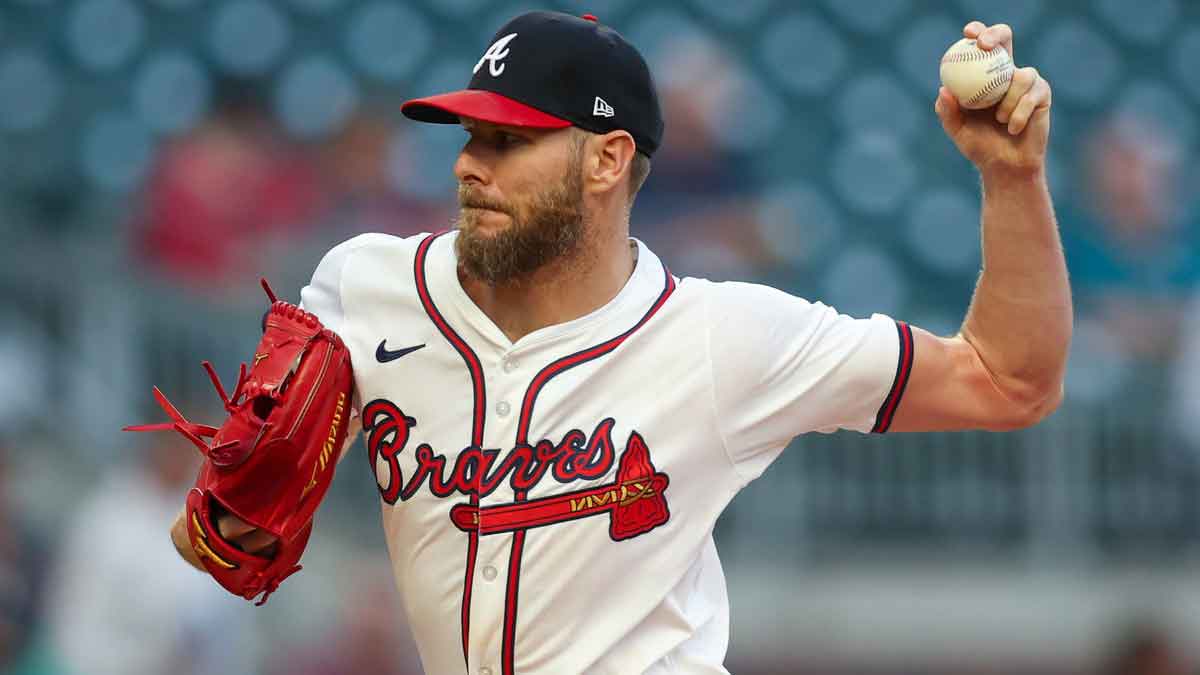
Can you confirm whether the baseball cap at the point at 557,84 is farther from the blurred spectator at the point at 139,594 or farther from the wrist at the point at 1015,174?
the blurred spectator at the point at 139,594

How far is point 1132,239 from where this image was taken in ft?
21.9

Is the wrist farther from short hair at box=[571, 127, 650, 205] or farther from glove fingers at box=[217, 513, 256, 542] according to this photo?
glove fingers at box=[217, 513, 256, 542]

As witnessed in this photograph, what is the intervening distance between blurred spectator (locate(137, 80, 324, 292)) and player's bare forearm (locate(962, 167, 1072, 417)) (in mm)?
4127

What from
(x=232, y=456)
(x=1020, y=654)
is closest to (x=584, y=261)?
(x=232, y=456)

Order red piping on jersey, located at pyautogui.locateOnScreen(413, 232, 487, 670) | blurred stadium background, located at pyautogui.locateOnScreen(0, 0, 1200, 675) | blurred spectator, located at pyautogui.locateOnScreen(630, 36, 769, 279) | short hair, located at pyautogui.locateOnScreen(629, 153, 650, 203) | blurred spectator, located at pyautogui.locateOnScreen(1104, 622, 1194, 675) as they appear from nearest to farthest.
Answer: red piping on jersey, located at pyautogui.locateOnScreen(413, 232, 487, 670)
short hair, located at pyautogui.locateOnScreen(629, 153, 650, 203)
blurred spectator, located at pyautogui.locateOnScreen(1104, 622, 1194, 675)
blurred stadium background, located at pyautogui.locateOnScreen(0, 0, 1200, 675)
blurred spectator, located at pyautogui.locateOnScreen(630, 36, 769, 279)

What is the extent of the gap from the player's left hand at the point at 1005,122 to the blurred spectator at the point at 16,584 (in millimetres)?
3878

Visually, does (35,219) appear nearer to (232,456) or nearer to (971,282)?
(971,282)

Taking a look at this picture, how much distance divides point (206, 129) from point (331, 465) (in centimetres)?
417

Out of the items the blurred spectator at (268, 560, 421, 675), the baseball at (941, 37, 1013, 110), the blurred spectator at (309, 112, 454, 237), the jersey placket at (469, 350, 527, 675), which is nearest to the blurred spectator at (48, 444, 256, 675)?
the blurred spectator at (268, 560, 421, 675)

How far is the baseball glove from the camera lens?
2326 mm

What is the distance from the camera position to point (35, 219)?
6188 millimetres

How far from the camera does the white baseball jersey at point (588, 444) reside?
7.72 ft

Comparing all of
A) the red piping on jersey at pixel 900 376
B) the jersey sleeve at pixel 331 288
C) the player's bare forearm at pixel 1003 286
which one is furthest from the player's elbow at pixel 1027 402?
the jersey sleeve at pixel 331 288

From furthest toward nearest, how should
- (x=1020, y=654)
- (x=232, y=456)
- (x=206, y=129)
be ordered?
(x=206, y=129) < (x=1020, y=654) < (x=232, y=456)
